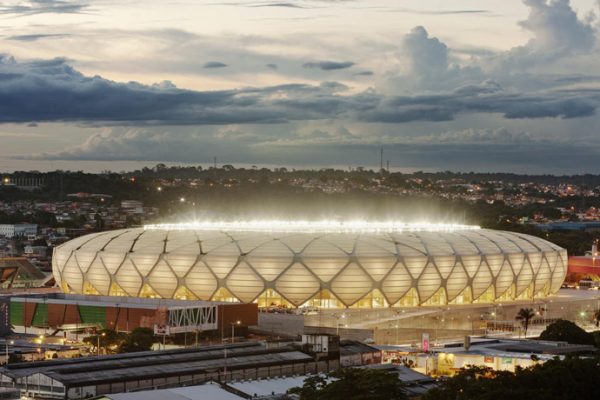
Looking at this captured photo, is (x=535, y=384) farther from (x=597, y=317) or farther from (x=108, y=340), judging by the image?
(x=597, y=317)

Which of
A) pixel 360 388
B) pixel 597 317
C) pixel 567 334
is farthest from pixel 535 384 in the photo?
pixel 597 317

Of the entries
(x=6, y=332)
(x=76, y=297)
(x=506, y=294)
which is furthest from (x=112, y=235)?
(x=506, y=294)

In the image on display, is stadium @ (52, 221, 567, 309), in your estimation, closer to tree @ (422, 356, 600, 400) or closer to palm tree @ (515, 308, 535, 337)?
palm tree @ (515, 308, 535, 337)

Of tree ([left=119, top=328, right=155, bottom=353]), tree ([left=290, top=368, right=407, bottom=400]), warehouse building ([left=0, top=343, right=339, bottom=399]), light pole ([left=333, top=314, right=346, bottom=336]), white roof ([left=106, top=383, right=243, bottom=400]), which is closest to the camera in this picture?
tree ([left=290, top=368, right=407, bottom=400])

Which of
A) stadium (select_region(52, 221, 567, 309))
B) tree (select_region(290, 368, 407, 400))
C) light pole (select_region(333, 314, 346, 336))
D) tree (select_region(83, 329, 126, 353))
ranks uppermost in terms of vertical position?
stadium (select_region(52, 221, 567, 309))

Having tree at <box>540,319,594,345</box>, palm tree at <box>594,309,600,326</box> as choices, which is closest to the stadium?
palm tree at <box>594,309,600,326</box>

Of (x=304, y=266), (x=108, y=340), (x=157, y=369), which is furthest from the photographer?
(x=304, y=266)

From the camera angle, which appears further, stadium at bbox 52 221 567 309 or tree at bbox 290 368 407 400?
stadium at bbox 52 221 567 309
